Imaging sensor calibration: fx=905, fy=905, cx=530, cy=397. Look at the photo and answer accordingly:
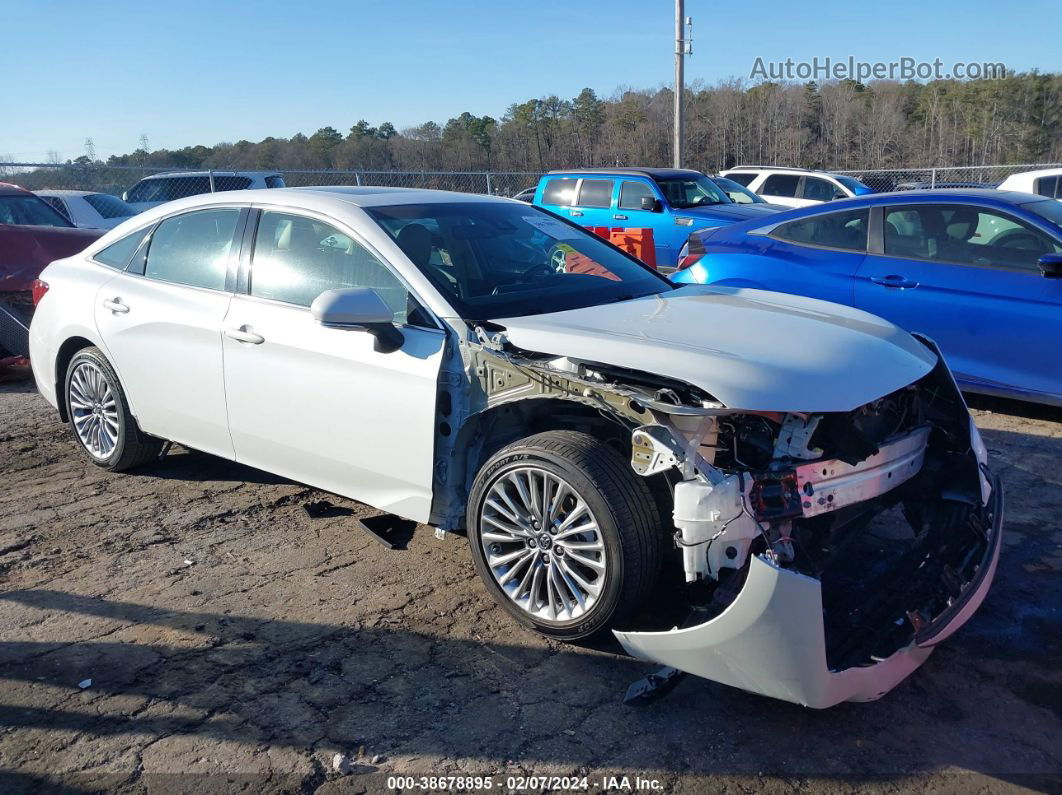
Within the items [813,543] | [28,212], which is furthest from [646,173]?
[813,543]

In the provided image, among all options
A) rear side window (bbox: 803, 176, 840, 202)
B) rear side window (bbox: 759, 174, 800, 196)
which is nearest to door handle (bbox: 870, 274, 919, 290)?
rear side window (bbox: 803, 176, 840, 202)

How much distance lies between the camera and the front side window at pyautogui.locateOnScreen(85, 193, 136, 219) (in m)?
14.7

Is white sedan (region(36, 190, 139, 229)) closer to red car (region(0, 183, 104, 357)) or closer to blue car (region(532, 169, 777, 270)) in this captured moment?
red car (region(0, 183, 104, 357))

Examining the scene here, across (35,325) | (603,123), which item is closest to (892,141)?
(603,123)

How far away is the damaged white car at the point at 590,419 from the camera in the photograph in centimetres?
297

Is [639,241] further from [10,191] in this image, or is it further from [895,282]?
[10,191]

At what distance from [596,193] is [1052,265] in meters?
8.63

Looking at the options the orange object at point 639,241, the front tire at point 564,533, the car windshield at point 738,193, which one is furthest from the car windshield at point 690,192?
the front tire at point 564,533

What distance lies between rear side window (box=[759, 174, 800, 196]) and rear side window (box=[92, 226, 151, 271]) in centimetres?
1602

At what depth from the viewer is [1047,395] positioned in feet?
18.8

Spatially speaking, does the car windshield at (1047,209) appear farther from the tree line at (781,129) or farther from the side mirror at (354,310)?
the tree line at (781,129)

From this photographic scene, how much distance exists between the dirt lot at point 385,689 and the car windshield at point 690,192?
907cm

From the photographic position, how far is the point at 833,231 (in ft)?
22.5

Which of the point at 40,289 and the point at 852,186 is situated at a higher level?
the point at 852,186
